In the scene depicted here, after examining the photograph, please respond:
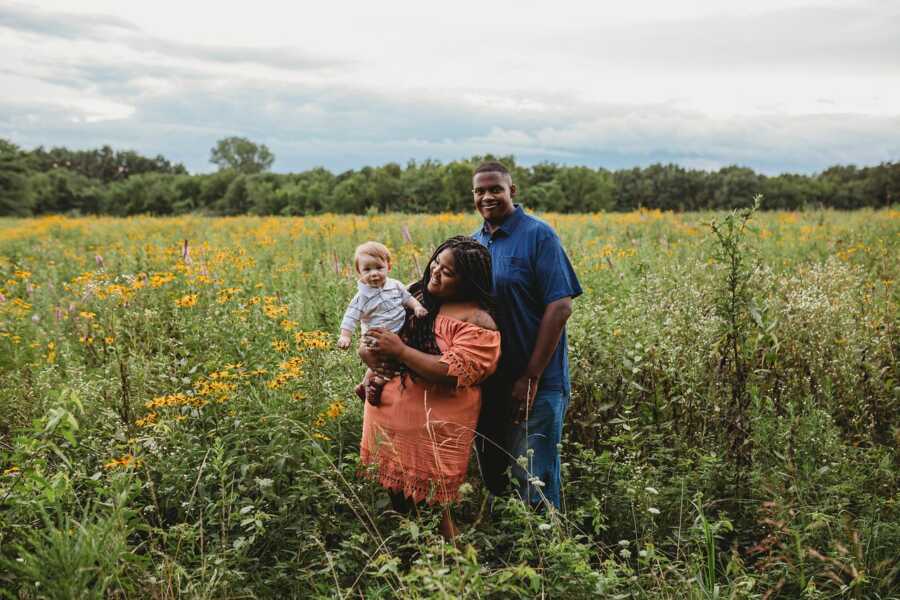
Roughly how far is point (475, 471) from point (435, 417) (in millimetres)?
1150

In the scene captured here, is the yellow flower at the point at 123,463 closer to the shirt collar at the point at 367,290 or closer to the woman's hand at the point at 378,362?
the woman's hand at the point at 378,362

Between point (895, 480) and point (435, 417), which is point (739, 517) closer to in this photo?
point (895, 480)

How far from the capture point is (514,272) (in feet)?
10.9

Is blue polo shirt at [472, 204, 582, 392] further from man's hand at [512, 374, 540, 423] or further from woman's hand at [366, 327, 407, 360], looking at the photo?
woman's hand at [366, 327, 407, 360]

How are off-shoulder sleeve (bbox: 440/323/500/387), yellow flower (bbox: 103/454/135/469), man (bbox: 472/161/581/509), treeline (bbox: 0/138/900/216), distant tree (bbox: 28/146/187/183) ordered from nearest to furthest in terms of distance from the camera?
off-shoulder sleeve (bbox: 440/323/500/387)
yellow flower (bbox: 103/454/135/469)
man (bbox: 472/161/581/509)
treeline (bbox: 0/138/900/216)
distant tree (bbox: 28/146/187/183)

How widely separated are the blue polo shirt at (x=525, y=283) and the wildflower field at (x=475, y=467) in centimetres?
80

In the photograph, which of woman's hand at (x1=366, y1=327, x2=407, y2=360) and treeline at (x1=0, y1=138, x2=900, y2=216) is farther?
treeline at (x1=0, y1=138, x2=900, y2=216)

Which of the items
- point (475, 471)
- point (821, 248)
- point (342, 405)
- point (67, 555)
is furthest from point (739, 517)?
point (821, 248)

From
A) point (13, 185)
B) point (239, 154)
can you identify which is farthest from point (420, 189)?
point (239, 154)

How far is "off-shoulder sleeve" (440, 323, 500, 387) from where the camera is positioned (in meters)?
2.88

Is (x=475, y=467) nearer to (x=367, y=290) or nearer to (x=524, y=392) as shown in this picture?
(x=524, y=392)

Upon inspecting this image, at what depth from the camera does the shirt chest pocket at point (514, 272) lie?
331 cm

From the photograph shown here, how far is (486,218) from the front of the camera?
3.46 meters

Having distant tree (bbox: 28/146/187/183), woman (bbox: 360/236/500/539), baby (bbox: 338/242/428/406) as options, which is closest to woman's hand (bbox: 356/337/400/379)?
woman (bbox: 360/236/500/539)
